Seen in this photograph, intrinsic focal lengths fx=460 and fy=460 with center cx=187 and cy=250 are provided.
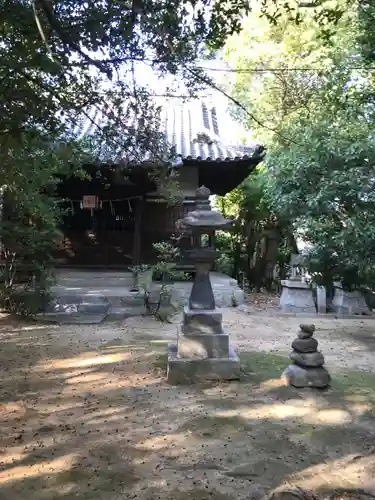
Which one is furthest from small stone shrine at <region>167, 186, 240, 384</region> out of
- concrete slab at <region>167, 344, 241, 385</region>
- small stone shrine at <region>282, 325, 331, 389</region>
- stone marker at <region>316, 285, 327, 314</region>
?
stone marker at <region>316, 285, 327, 314</region>

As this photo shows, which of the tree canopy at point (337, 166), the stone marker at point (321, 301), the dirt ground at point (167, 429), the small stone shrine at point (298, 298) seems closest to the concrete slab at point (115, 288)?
the small stone shrine at point (298, 298)

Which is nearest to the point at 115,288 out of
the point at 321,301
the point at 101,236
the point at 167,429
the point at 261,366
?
the point at 101,236

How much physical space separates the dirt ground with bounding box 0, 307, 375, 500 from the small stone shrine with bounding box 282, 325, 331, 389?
0.42 ft

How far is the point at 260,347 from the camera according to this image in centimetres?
668

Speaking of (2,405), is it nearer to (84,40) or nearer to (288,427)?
(288,427)

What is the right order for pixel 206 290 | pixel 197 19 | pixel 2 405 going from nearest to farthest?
pixel 197 19 → pixel 2 405 → pixel 206 290

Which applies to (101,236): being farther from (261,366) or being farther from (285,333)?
(261,366)

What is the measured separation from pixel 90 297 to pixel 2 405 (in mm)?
4923

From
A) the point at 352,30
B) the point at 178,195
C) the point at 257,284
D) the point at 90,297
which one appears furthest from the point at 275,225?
the point at 178,195

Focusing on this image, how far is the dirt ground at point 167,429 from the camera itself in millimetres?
2857

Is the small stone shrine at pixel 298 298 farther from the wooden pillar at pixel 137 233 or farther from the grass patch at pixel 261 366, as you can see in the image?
the grass patch at pixel 261 366

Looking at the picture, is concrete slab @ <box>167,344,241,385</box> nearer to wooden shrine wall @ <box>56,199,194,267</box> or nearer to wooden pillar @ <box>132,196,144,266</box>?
wooden pillar @ <box>132,196,144,266</box>

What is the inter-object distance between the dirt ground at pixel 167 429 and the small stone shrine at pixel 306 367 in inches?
5.0

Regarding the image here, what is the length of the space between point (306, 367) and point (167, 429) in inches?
67.7
